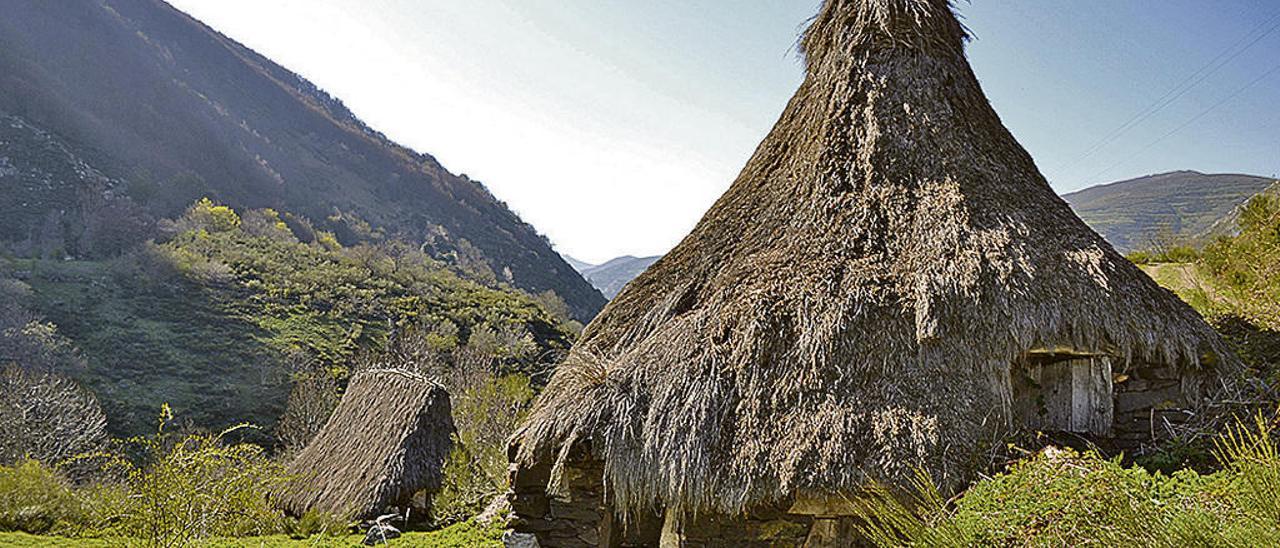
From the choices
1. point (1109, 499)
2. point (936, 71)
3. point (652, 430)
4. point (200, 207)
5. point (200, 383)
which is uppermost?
point (936, 71)

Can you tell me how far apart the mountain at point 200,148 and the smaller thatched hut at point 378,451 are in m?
32.4

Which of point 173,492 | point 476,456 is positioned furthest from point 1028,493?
point 476,456

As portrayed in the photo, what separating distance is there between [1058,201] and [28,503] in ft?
47.5

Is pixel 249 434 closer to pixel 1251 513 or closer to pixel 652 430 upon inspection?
pixel 652 430

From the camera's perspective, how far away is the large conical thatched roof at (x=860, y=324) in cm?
534

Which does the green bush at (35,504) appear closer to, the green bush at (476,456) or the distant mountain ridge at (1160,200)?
the green bush at (476,456)

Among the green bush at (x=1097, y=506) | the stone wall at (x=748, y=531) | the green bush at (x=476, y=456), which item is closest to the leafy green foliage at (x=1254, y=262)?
the green bush at (x=1097, y=506)

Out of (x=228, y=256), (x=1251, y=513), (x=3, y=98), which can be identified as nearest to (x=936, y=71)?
(x=1251, y=513)

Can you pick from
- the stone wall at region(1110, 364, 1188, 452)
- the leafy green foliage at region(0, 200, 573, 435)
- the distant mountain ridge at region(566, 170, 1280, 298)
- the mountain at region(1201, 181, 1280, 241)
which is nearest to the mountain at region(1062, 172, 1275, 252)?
the distant mountain ridge at region(566, 170, 1280, 298)

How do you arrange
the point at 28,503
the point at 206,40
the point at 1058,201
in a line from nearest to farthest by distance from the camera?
the point at 1058,201 < the point at 28,503 < the point at 206,40

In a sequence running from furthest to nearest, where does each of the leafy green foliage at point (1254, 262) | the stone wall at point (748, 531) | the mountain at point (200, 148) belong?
the mountain at point (200, 148), the leafy green foliage at point (1254, 262), the stone wall at point (748, 531)

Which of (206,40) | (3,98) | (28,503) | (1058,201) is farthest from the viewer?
(206,40)

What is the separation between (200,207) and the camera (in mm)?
46312

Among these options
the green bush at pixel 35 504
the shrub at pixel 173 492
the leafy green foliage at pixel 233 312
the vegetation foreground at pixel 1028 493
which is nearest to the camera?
the vegetation foreground at pixel 1028 493
